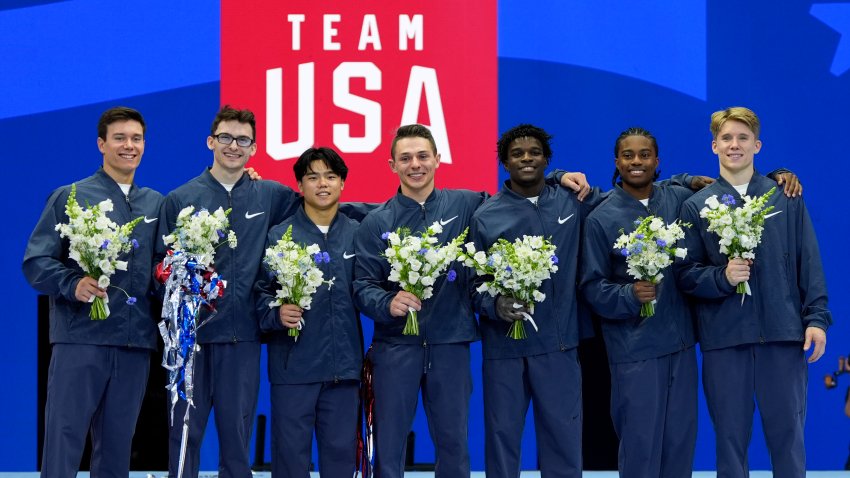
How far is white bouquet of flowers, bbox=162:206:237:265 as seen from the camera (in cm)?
438

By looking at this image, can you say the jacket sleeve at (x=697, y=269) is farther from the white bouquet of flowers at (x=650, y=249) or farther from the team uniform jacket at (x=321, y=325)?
the team uniform jacket at (x=321, y=325)

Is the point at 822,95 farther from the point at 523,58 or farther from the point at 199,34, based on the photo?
the point at 199,34

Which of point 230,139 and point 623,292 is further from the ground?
point 230,139

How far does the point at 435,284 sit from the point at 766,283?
157 centimetres

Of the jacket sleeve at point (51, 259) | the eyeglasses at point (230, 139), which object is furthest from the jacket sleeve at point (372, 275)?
the jacket sleeve at point (51, 259)

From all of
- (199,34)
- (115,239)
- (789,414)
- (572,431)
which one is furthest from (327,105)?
(789,414)

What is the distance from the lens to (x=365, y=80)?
6.86 meters

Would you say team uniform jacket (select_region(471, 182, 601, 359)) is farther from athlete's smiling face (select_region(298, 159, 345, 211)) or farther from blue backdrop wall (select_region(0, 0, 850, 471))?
blue backdrop wall (select_region(0, 0, 850, 471))

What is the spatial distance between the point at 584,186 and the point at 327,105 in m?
2.61

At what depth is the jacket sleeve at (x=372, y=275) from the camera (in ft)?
14.7

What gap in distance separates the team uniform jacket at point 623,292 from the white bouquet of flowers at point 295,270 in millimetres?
1289

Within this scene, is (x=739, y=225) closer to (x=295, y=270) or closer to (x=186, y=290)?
(x=295, y=270)

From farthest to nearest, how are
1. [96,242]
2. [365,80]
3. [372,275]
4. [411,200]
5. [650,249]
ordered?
1. [365,80]
2. [411,200]
3. [372,275]
4. [650,249]
5. [96,242]

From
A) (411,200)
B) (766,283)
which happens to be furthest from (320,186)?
(766,283)
